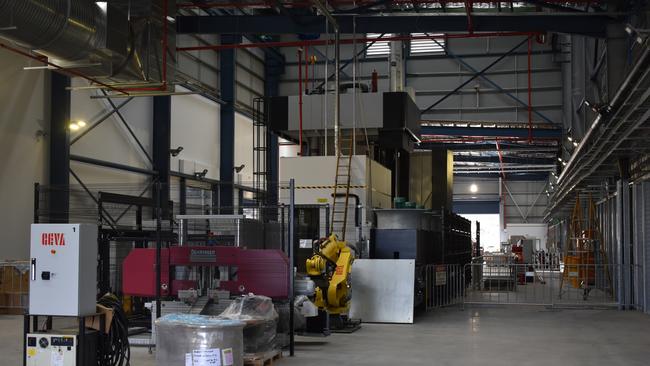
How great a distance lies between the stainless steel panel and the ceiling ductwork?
524 cm

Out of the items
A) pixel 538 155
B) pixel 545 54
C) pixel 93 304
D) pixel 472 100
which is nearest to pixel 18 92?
pixel 93 304

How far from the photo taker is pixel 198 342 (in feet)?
26.4

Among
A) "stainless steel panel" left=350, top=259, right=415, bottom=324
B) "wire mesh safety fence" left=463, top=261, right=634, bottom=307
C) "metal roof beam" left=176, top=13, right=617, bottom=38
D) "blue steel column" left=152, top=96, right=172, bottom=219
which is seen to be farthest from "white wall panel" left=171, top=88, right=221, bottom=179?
"stainless steel panel" left=350, top=259, right=415, bottom=324

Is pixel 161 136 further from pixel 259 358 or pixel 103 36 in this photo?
pixel 259 358

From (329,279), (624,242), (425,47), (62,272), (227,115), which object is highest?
(425,47)

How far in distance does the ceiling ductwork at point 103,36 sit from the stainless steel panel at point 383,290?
5237 mm

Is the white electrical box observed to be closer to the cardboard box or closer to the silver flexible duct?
the cardboard box

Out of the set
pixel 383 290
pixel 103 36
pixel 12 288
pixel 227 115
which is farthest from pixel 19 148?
pixel 227 115

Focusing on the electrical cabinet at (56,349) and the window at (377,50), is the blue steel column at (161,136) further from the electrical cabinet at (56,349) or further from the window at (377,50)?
the electrical cabinet at (56,349)

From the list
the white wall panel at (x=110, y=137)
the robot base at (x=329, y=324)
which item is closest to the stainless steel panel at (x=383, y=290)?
the robot base at (x=329, y=324)

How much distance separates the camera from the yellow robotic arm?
12.4 metres

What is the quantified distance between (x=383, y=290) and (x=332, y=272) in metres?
2.44

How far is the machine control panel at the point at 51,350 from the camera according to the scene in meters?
7.82

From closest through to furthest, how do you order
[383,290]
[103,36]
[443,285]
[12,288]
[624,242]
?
1. [103,36]
2. [383,290]
3. [12,288]
4. [624,242]
5. [443,285]
